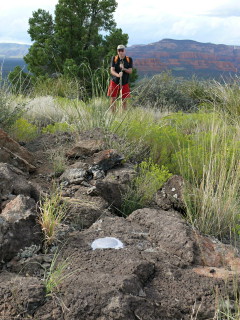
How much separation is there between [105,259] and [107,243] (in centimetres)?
25

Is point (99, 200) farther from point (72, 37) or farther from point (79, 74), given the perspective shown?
point (72, 37)

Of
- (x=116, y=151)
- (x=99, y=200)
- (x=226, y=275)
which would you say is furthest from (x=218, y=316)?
(x=116, y=151)

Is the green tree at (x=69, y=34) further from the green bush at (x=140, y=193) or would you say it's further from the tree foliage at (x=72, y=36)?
the green bush at (x=140, y=193)

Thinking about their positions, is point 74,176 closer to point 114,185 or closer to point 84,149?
point 114,185

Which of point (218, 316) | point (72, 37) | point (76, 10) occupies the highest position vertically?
point (76, 10)

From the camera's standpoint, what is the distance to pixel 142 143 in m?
5.74

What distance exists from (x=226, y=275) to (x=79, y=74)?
16.5 m

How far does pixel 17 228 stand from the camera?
3.15 meters

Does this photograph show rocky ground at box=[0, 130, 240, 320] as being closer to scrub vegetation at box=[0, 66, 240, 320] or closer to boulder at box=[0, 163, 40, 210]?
boulder at box=[0, 163, 40, 210]

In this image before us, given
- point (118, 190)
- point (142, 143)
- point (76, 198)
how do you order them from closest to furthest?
1. point (76, 198)
2. point (118, 190)
3. point (142, 143)

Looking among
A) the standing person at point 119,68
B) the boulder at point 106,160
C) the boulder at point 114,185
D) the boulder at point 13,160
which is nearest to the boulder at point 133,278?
the boulder at point 114,185

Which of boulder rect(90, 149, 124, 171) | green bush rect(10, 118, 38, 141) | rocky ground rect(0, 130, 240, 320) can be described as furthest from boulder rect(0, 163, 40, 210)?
green bush rect(10, 118, 38, 141)

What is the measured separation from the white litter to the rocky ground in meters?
0.05

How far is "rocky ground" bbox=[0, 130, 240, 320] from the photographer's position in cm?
255
